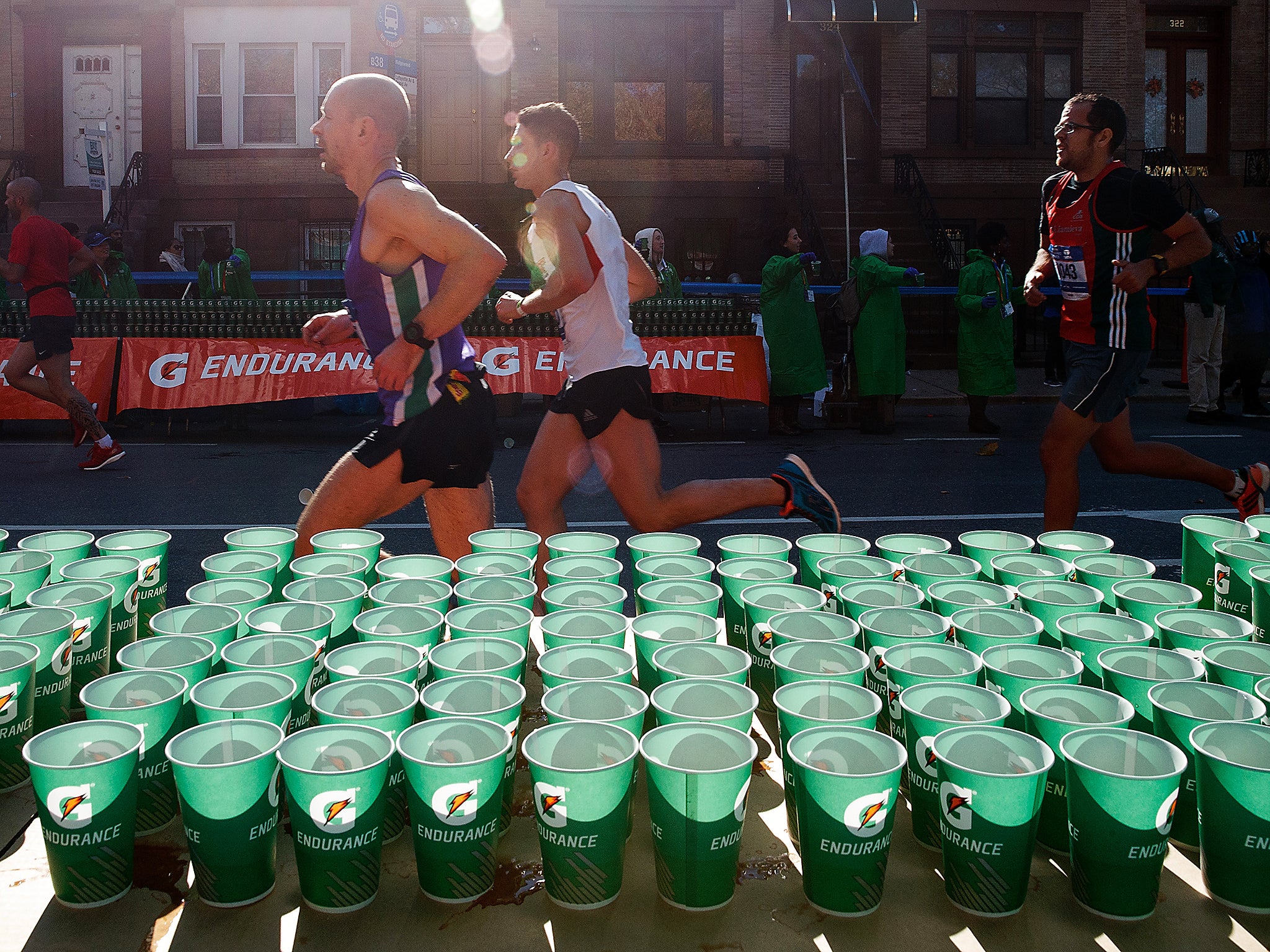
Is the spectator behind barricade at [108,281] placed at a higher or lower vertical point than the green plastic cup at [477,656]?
higher

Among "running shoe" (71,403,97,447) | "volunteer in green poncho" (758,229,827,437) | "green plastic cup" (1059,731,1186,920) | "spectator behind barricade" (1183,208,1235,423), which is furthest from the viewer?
"spectator behind barricade" (1183,208,1235,423)

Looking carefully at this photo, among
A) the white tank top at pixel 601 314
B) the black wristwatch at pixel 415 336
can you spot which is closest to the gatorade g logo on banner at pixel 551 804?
the black wristwatch at pixel 415 336

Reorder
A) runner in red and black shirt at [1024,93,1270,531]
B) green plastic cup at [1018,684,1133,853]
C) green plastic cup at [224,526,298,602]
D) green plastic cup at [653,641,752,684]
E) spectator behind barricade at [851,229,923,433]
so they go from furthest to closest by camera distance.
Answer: spectator behind barricade at [851,229,923,433] < runner in red and black shirt at [1024,93,1270,531] < green plastic cup at [224,526,298,602] < green plastic cup at [653,641,752,684] < green plastic cup at [1018,684,1133,853]

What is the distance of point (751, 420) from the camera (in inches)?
555

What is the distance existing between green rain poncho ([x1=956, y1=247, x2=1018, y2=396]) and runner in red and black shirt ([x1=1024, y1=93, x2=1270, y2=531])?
7.53 m

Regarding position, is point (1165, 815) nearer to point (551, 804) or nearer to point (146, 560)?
point (551, 804)

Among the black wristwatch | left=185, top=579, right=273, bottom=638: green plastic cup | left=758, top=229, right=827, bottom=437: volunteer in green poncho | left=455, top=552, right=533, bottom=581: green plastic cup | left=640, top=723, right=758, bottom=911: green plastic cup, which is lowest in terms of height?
left=640, top=723, right=758, bottom=911: green plastic cup

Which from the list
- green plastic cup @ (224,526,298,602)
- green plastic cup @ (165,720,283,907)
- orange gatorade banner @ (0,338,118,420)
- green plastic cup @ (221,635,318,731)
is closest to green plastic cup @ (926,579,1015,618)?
green plastic cup @ (221,635,318,731)

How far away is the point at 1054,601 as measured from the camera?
265cm

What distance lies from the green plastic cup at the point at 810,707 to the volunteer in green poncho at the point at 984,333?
11259mm

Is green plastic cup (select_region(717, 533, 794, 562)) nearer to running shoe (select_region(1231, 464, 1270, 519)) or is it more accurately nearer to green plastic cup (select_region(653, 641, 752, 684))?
green plastic cup (select_region(653, 641, 752, 684))

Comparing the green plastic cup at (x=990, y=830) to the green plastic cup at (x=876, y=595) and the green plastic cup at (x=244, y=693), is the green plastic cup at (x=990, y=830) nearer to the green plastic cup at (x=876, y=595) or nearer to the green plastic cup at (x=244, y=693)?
the green plastic cup at (x=876, y=595)

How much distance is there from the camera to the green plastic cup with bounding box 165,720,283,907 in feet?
5.55

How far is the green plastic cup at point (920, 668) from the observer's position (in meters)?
2.03
